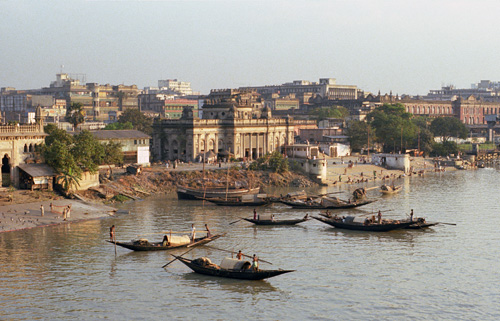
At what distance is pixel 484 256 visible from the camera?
161 ft

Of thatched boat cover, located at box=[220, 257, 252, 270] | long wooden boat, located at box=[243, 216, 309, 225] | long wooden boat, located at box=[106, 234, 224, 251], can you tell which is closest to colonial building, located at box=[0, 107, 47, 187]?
long wooden boat, located at box=[106, 234, 224, 251]

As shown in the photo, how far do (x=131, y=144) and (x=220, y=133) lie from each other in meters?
24.2

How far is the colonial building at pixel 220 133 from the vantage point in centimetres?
11031

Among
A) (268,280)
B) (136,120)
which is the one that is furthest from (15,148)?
(136,120)

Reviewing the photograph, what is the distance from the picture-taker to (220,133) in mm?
115062

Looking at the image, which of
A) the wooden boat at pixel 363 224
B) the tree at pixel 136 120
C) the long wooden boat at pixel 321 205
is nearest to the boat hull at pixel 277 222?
the wooden boat at pixel 363 224

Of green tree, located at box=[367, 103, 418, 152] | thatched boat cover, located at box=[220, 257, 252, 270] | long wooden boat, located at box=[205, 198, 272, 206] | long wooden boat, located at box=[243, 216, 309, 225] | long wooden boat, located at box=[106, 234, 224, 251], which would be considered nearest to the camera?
thatched boat cover, located at box=[220, 257, 252, 270]

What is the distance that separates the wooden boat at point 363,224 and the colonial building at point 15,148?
101ft

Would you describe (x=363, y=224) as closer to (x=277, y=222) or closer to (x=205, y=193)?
(x=277, y=222)

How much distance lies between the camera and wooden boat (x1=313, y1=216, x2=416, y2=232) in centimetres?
5794

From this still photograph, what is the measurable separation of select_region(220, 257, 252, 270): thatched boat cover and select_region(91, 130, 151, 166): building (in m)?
50.5

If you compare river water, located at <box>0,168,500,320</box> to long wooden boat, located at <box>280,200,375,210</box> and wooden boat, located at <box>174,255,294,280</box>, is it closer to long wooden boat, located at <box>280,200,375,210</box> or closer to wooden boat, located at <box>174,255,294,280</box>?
wooden boat, located at <box>174,255,294,280</box>

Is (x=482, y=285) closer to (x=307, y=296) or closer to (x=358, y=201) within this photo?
(x=307, y=296)

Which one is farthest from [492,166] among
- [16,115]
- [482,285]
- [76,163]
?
[16,115]
